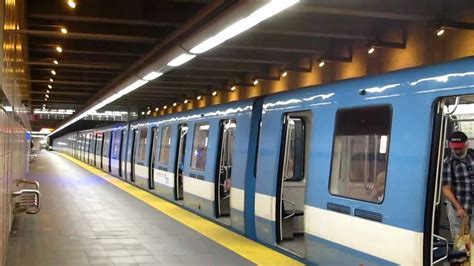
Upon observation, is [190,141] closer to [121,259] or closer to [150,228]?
[150,228]

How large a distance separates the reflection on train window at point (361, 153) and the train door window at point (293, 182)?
148 cm

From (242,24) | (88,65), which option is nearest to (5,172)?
(242,24)

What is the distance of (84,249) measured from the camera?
302 inches

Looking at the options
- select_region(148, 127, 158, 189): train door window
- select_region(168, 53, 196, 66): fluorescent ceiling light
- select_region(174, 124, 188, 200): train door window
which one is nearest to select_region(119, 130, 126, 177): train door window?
select_region(148, 127, 158, 189): train door window

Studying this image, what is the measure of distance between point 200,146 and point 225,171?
2.53 ft

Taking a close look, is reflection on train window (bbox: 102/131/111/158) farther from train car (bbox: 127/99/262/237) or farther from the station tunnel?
train car (bbox: 127/99/262/237)

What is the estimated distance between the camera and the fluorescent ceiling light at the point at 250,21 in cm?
593

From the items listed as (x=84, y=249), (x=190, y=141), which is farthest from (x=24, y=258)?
(x=190, y=141)

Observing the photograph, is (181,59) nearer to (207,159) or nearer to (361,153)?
(207,159)

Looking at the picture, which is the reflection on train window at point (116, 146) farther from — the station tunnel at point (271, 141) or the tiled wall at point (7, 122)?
the tiled wall at point (7, 122)

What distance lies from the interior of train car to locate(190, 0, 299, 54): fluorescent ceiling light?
6.19 ft

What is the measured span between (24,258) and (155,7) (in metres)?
5.13

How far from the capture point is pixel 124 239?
8.43 meters

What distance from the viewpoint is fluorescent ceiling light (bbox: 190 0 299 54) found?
5.93 meters
